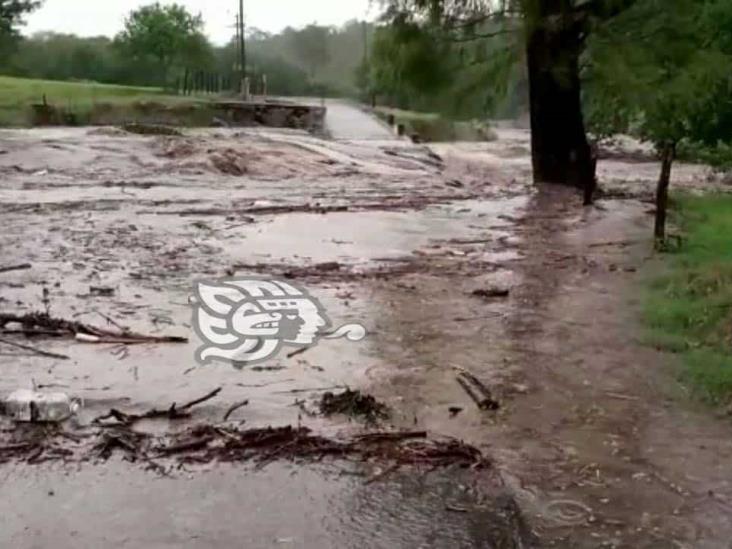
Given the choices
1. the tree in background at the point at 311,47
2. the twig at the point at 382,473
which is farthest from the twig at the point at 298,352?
the tree in background at the point at 311,47

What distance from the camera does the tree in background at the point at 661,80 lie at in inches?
483

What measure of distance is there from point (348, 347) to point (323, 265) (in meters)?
3.60

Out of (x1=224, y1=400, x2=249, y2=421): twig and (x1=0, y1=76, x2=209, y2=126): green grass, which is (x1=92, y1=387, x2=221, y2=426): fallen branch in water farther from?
(x1=0, y1=76, x2=209, y2=126): green grass

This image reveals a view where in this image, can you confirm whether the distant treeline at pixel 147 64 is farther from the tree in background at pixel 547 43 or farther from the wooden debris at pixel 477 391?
the wooden debris at pixel 477 391

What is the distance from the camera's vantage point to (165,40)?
55750mm

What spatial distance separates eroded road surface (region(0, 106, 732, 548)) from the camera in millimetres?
5016

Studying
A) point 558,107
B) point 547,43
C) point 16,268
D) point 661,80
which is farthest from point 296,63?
point 16,268

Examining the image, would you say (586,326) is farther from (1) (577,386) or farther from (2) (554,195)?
(2) (554,195)

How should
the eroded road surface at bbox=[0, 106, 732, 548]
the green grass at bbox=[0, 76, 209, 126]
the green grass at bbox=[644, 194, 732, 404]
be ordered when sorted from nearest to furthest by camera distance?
the eroded road surface at bbox=[0, 106, 732, 548] < the green grass at bbox=[644, 194, 732, 404] < the green grass at bbox=[0, 76, 209, 126]

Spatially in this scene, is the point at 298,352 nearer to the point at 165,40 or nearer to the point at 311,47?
the point at 165,40

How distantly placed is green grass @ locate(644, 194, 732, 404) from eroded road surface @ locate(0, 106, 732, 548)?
0.20 meters

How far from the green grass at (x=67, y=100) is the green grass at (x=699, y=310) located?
89.8 ft

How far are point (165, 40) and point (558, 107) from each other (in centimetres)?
3914

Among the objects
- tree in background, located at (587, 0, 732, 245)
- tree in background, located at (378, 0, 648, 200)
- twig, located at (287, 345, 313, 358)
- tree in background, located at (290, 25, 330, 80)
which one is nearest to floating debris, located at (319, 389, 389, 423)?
twig, located at (287, 345, 313, 358)
